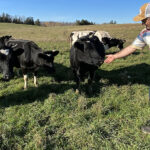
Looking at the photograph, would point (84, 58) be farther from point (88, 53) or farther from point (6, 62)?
point (6, 62)

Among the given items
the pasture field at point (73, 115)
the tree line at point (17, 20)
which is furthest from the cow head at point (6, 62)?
the tree line at point (17, 20)

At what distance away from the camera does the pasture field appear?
3867mm

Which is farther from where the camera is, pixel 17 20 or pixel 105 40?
pixel 17 20

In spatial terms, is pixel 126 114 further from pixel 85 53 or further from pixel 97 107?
pixel 85 53

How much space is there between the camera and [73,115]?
4934 millimetres

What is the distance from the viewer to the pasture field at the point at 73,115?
3.87 metres

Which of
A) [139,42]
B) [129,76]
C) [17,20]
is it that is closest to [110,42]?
[129,76]

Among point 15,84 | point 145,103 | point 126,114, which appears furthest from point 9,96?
point 145,103

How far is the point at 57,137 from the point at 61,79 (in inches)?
160

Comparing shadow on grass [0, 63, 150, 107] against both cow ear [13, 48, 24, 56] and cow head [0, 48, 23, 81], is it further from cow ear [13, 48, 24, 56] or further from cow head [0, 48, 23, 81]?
cow ear [13, 48, 24, 56]

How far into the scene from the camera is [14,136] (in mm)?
4023

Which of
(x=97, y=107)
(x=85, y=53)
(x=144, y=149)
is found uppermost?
(x=85, y=53)

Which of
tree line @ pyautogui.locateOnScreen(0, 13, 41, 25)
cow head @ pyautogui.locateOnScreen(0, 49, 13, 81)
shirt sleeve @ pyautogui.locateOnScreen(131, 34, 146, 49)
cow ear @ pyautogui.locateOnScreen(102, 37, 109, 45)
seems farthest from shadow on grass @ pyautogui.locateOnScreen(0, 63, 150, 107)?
tree line @ pyautogui.locateOnScreen(0, 13, 41, 25)

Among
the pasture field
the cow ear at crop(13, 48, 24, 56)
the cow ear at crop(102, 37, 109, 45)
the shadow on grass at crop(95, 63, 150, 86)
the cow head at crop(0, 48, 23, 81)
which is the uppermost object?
the cow ear at crop(102, 37, 109, 45)
